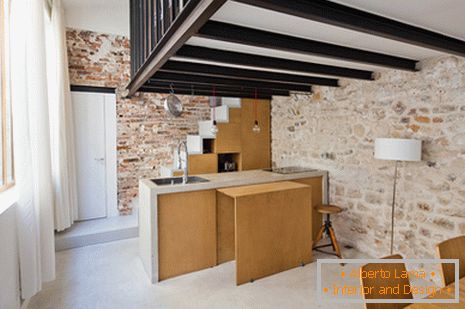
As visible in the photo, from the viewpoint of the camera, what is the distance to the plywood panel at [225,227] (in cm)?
339

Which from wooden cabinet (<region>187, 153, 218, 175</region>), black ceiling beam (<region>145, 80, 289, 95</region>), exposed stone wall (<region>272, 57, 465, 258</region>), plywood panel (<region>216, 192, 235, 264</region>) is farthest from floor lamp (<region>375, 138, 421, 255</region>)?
wooden cabinet (<region>187, 153, 218, 175</region>)

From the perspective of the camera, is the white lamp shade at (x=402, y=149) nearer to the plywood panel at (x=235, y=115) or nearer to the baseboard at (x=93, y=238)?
the plywood panel at (x=235, y=115)

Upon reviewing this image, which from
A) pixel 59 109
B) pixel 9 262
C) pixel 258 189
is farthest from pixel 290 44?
pixel 59 109

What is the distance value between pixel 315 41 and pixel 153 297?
284cm

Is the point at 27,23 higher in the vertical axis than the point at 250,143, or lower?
higher

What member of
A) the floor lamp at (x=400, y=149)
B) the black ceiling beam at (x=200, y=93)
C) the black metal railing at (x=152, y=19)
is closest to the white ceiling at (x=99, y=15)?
the black metal railing at (x=152, y=19)

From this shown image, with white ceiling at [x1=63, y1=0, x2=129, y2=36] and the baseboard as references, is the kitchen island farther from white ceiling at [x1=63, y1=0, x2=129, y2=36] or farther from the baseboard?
white ceiling at [x1=63, y1=0, x2=129, y2=36]

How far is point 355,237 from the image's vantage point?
373 centimetres

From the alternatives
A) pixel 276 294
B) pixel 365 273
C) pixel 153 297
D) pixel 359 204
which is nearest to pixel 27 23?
pixel 153 297

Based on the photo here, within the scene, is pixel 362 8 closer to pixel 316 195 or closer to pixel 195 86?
pixel 195 86

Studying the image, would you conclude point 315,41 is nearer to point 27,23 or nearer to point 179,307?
point 27,23

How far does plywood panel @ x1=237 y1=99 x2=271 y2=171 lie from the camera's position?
5.14 metres

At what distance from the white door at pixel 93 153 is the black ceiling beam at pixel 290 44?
359 centimetres

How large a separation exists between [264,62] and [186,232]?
2.07 metres
